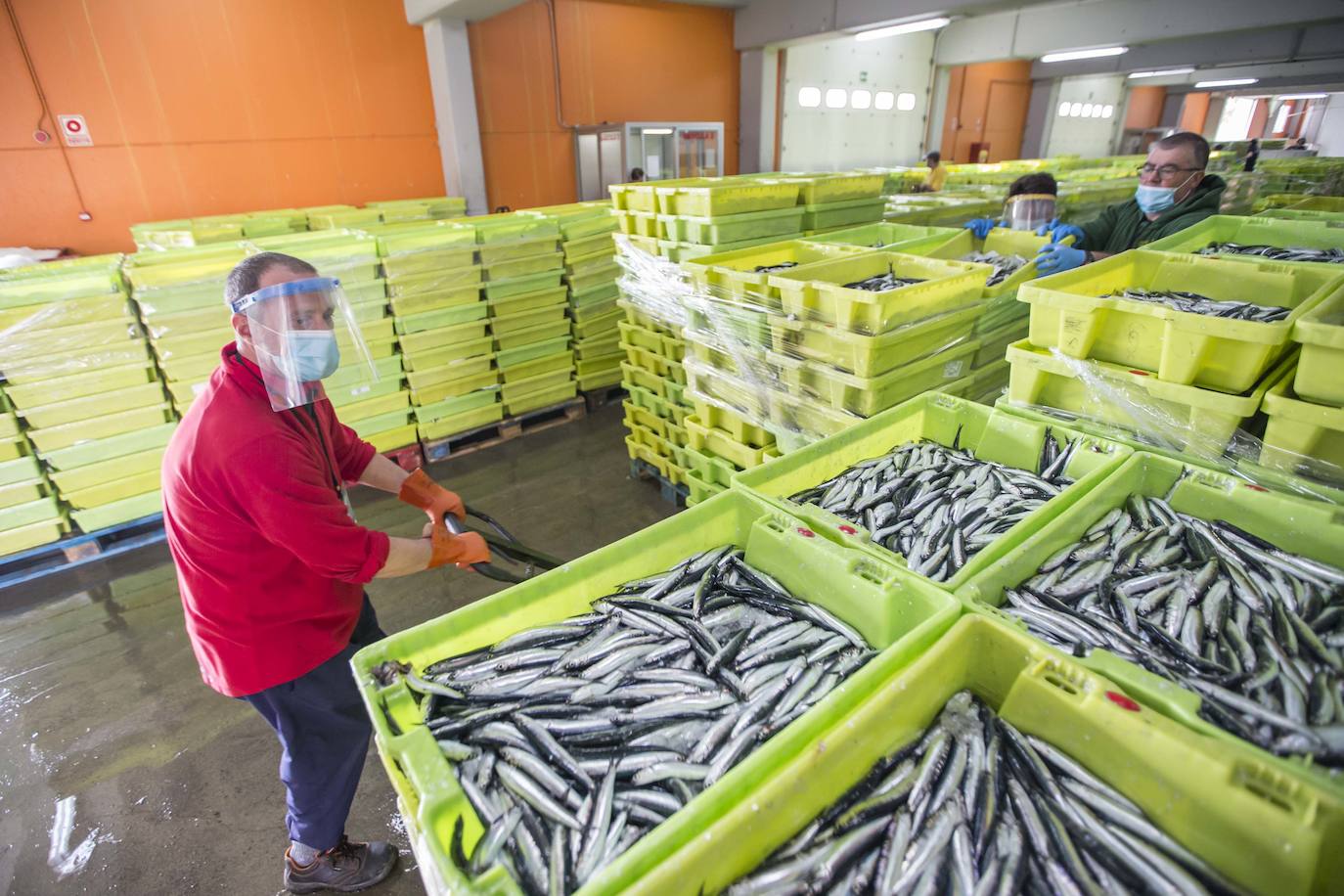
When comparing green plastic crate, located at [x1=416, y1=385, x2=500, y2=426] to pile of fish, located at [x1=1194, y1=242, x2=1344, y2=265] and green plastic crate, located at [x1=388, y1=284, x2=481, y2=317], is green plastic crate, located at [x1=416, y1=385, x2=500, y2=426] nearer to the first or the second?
green plastic crate, located at [x1=388, y1=284, x2=481, y2=317]

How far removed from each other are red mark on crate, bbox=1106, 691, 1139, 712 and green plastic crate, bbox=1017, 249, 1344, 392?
5.88 feet

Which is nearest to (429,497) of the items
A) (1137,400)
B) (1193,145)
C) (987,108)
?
(1137,400)

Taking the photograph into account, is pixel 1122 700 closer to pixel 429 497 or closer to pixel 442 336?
pixel 429 497

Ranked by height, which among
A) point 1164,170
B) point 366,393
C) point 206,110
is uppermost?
point 206,110

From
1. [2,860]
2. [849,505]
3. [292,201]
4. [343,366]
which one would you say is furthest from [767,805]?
[292,201]

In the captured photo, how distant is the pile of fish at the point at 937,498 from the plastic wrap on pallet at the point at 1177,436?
0.34 m

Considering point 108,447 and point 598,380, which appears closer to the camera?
point 108,447

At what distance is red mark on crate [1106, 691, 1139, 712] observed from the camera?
4.73ft

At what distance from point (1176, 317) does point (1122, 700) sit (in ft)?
6.27

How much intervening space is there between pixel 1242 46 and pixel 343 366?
1988cm

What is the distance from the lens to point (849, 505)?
2617 millimetres

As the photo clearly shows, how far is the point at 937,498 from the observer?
104 inches

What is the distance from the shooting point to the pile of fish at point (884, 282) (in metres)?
3.86

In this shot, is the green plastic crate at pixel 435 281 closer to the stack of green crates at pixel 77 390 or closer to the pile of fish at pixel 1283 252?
the stack of green crates at pixel 77 390
